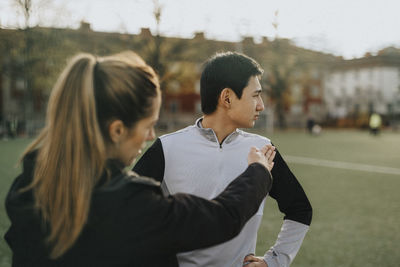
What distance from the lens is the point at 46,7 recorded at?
1238 inches

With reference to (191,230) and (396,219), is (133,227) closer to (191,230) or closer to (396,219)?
(191,230)

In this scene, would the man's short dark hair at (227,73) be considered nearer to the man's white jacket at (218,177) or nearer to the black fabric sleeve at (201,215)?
the man's white jacket at (218,177)

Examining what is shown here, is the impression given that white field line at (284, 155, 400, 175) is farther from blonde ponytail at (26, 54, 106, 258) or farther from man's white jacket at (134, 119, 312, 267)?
blonde ponytail at (26, 54, 106, 258)

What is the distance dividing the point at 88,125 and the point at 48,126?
14 centimetres

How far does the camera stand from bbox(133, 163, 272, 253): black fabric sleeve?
4.09 ft

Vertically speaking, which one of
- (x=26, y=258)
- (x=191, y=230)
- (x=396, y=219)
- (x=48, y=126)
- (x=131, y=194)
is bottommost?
(x=396, y=219)

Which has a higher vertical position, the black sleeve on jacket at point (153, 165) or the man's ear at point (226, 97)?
the man's ear at point (226, 97)

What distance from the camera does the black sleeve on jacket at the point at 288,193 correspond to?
2.22 meters

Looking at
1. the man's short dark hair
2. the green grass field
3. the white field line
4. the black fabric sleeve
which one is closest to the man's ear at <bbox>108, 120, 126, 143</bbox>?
the black fabric sleeve

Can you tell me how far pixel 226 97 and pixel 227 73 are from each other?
12 cm

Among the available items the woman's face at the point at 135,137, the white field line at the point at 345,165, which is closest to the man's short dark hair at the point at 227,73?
the woman's face at the point at 135,137

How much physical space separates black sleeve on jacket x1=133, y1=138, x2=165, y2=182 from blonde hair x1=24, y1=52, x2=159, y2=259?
2.62 ft

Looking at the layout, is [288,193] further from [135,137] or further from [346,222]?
[346,222]

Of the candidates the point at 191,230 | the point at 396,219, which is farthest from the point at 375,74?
the point at 191,230
